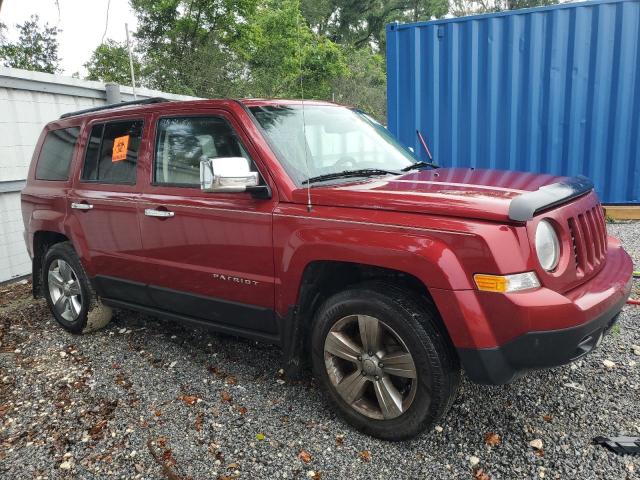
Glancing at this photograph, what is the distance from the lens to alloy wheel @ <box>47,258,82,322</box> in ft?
13.5

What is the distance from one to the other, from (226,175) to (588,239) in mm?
1836

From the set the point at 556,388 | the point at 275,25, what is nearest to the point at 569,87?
the point at 556,388

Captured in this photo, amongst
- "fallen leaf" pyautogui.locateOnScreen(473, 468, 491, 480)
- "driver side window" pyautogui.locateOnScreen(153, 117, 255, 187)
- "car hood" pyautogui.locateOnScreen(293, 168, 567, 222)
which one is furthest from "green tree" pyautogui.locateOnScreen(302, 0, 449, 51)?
"fallen leaf" pyautogui.locateOnScreen(473, 468, 491, 480)

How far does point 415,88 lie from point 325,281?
476cm

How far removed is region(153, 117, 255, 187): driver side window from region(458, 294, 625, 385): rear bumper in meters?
1.69

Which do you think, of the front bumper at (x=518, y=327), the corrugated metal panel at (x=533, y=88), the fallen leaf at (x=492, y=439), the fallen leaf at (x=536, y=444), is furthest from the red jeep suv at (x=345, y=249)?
the corrugated metal panel at (x=533, y=88)

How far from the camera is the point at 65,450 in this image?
261 cm

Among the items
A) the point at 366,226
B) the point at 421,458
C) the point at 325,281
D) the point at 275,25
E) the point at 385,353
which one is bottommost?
the point at 421,458

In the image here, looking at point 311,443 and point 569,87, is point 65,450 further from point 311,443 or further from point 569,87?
point 569,87

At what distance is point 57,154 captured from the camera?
4.24 m

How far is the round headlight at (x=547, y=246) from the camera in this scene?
2133 mm

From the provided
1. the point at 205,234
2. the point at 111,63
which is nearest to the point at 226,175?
the point at 205,234

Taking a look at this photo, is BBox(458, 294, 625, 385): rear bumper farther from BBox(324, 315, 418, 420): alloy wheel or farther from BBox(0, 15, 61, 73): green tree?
BBox(0, 15, 61, 73): green tree

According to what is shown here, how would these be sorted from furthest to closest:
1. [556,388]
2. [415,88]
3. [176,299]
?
1. [415,88]
2. [176,299]
3. [556,388]
